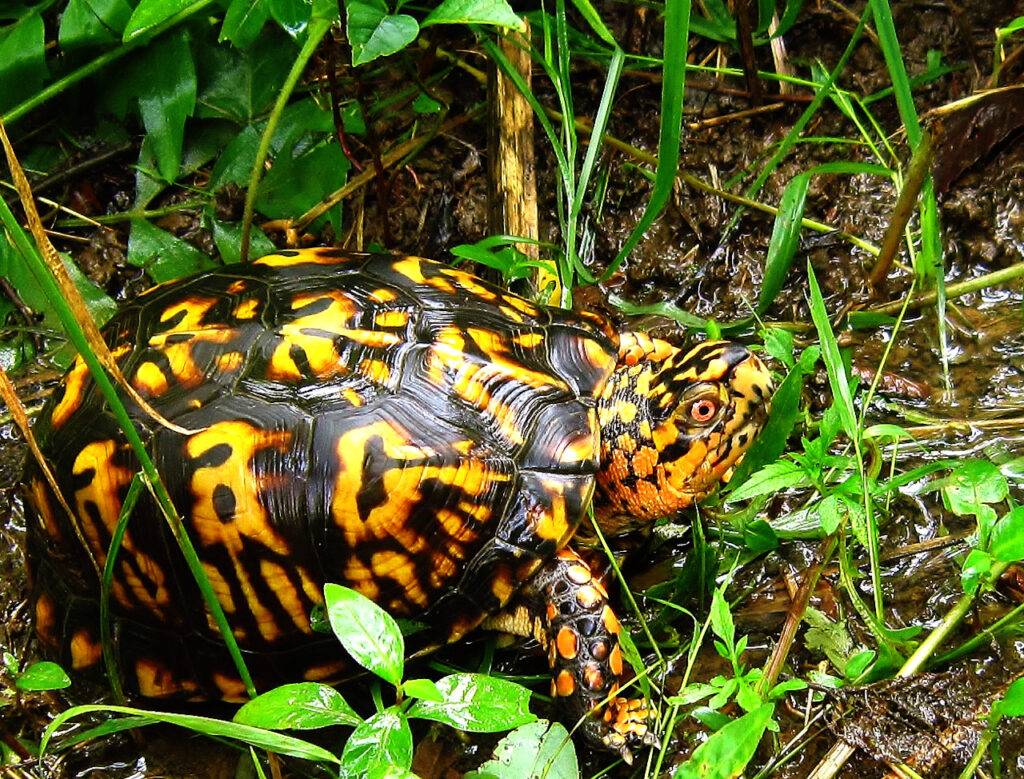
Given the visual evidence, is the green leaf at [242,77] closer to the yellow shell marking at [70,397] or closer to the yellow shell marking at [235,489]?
the yellow shell marking at [70,397]

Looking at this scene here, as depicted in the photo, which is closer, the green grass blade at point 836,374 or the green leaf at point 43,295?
the green grass blade at point 836,374

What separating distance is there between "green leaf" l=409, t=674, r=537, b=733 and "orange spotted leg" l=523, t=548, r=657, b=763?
380mm

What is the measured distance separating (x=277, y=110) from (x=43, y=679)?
4.59ft

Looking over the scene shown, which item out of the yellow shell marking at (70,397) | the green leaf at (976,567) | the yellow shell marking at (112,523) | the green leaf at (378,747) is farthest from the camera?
the yellow shell marking at (70,397)

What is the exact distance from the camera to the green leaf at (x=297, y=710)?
1387mm

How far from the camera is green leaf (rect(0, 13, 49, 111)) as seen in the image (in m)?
2.68

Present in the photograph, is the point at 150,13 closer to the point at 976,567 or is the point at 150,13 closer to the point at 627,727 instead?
the point at 627,727

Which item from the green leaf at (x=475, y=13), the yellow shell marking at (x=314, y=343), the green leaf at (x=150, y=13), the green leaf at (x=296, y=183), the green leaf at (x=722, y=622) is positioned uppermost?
the green leaf at (x=150, y=13)

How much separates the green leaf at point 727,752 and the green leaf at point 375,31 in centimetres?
146

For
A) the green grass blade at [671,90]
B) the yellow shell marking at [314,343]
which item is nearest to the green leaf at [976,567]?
the green grass blade at [671,90]

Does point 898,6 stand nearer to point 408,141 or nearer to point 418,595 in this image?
point 408,141

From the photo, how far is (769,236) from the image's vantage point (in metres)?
2.82

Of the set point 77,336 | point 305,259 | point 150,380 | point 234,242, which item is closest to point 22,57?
point 234,242

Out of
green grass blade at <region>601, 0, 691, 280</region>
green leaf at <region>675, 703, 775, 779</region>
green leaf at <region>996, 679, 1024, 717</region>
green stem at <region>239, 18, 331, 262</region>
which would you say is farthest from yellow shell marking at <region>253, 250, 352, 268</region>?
green leaf at <region>996, 679, 1024, 717</region>
